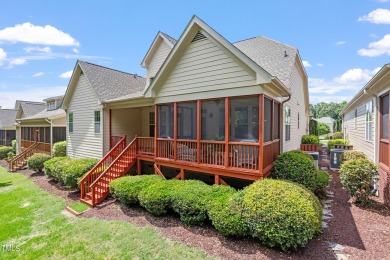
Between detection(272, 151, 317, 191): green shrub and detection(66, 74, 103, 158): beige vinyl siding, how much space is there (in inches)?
414

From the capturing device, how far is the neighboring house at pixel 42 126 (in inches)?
736

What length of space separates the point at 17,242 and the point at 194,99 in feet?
24.4

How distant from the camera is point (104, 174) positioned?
32.4 feet

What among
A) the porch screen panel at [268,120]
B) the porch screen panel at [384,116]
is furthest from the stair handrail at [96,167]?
the porch screen panel at [384,116]

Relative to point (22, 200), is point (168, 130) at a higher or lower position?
higher

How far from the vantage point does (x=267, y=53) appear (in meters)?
12.6

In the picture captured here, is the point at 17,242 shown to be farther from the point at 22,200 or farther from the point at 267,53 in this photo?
the point at 267,53

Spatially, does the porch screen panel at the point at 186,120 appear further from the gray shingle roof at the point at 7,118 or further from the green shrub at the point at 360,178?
the gray shingle roof at the point at 7,118

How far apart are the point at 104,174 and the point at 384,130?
464 inches

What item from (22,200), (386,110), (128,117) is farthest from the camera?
(128,117)

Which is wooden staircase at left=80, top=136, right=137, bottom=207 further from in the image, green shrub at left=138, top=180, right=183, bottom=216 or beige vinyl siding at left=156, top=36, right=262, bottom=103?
beige vinyl siding at left=156, top=36, right=262, bottom=103

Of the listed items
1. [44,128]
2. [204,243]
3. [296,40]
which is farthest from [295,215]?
[44,128]

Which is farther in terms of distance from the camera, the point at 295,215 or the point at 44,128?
the point at 44,128

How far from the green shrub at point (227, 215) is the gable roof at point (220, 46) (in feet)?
12.3
